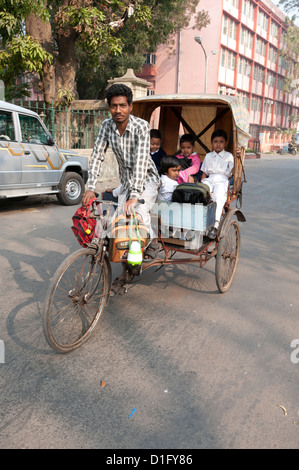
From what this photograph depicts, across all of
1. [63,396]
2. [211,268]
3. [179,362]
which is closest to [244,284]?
[211,268]

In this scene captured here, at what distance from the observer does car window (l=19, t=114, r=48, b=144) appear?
8.74 m

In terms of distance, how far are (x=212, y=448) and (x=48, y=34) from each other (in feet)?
49.1

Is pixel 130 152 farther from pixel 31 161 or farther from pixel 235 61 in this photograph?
pixel 235 61

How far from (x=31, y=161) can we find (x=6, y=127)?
2.85 ft

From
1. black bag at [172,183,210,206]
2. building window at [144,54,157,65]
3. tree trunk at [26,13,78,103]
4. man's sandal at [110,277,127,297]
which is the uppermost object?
building window at [144,54,157,65]

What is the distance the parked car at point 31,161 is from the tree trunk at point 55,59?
544 centimetres

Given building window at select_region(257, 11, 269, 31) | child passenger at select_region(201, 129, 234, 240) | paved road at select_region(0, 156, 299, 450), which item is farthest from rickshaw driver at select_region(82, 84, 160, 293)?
building window at select_region(257, 11, 269, 31)

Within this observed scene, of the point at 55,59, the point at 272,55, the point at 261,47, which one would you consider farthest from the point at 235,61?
the point at 55,59

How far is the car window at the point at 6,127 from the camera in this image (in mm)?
8336

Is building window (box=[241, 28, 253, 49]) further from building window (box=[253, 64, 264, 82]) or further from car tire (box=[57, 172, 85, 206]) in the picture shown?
car tire (box=[57, 172, 85, 206])

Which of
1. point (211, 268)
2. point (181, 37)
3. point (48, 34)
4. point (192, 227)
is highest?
point (181, 37)

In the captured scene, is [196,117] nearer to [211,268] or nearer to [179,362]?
[211,268]

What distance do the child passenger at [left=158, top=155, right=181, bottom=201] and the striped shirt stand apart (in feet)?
1.04

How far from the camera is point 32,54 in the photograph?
12125 millimetres
